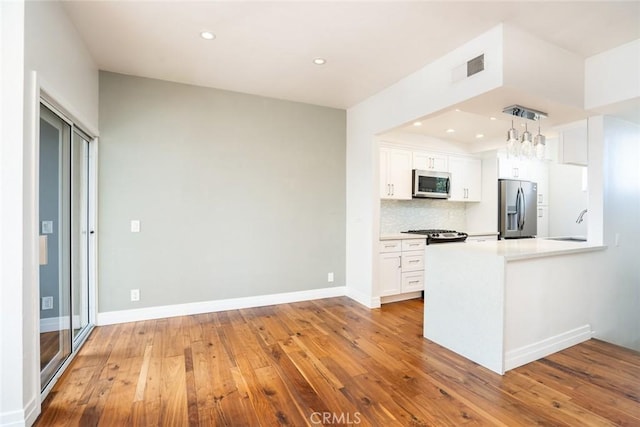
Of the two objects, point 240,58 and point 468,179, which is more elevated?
point 240,58

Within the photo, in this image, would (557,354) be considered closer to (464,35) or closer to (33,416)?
(464,35)

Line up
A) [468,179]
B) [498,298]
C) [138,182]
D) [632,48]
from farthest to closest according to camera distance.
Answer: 1. [468,179]
2. [138,182]
3. [632,48]
4. [498,298]

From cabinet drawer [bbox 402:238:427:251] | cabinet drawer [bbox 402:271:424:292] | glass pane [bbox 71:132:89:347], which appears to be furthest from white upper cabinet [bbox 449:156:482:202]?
glass pane [bbox 71:132:89:347]

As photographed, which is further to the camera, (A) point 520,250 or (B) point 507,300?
(A) point 520,250

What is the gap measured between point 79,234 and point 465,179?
559 centimetres

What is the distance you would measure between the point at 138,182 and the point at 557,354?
176 inches

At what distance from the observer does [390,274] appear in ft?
13.8

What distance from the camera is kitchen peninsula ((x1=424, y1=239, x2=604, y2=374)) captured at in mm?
2416

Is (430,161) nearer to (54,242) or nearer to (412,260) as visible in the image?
→ (412,260)

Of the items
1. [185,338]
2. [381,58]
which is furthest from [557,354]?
[185,338]

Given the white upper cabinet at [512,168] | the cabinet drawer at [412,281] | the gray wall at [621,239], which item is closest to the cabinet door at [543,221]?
the white upper cabinet at [512,168]

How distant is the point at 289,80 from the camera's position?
3.49 meters

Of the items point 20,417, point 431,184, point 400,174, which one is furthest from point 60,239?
point 431,184

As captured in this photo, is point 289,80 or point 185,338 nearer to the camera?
point 185,338
